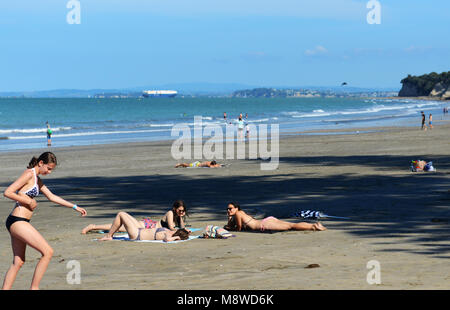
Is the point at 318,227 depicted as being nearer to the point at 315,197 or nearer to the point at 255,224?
the point at 255,224

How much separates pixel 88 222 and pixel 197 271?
5.74 m

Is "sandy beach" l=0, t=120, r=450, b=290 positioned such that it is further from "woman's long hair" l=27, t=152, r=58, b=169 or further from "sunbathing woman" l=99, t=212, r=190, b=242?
"woman's long hair" l=27, t=152, r=58, b=169

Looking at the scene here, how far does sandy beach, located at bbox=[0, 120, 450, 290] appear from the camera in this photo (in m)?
9.51

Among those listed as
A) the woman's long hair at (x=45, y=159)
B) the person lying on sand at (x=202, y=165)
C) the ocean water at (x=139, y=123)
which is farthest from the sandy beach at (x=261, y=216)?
the ocean water at (x=139, y=123)

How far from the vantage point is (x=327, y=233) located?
12898 millimetres

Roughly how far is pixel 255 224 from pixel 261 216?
2.55 feet

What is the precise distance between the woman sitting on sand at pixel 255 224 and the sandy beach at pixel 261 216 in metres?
0.18

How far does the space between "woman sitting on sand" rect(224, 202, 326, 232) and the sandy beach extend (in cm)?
18

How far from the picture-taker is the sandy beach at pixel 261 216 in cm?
951

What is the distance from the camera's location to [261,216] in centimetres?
1428

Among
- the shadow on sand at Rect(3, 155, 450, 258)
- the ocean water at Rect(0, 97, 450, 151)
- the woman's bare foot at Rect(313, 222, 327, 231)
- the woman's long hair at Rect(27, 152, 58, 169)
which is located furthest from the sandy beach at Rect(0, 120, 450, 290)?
the ocean water at Rect(0, 97, 450, 151)

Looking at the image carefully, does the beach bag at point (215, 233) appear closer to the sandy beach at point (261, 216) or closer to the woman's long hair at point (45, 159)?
the sandy beach at point (261, 216)
